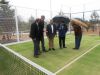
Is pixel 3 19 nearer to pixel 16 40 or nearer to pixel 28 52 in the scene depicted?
pixel 16 40

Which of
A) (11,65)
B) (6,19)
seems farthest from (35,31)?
(6,19)

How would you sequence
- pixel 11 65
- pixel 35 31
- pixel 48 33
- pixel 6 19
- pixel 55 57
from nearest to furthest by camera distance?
pixel 11 65, pixel 35 31, pixel 55 57, pixel 48 33, pixel 6 19

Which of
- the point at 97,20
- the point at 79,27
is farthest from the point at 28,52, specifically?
the point at 97,20

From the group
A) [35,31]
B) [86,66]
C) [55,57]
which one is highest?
[35,31]

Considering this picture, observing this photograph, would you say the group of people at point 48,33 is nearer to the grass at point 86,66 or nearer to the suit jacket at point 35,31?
the suit jacket at point 35,31

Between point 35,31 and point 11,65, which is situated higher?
point 35,31

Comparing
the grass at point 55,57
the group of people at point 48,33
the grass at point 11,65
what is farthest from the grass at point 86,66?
the group of people at point 48,33

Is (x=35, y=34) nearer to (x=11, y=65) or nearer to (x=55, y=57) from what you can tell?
(x=55, y=57)

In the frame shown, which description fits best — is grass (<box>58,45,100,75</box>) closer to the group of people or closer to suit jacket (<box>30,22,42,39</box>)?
the group of people

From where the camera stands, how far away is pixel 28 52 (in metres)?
11.2

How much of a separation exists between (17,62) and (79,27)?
17.9 feet

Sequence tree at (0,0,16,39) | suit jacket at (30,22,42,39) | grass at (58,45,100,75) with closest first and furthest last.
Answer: grass at (58,45,100,75)
suit jacket at (30,22,42,39)
tree at (0,0,16,39)

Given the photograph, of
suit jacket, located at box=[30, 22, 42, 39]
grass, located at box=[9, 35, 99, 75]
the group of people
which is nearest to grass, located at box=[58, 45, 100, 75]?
grass, located at box=[9, 35, 99, 75]

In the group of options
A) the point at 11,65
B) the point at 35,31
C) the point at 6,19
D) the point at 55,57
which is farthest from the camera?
the point at 6,19
